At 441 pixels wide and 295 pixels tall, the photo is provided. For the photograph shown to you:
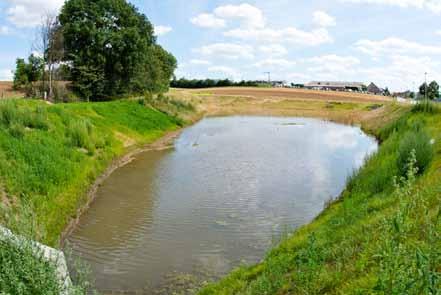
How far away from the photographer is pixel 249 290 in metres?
6.28

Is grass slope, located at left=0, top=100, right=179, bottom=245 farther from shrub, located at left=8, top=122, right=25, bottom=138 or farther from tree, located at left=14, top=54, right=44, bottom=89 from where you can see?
tree, located at left=14, top=54, right=44, bottom=89

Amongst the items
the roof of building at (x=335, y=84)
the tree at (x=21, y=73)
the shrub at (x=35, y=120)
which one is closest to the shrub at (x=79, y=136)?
the shrub at (x=35, y=120)

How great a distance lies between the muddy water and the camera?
Result: 364 inches

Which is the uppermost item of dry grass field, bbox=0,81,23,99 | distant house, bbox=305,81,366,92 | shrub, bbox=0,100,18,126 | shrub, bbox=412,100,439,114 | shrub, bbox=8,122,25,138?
distant house, bbox=305,81,366,92

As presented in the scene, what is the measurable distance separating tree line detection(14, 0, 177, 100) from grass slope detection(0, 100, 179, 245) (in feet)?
37.9

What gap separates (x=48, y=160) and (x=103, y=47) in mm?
23325

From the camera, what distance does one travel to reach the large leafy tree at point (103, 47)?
111 ft

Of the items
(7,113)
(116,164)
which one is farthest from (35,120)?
(116,164)

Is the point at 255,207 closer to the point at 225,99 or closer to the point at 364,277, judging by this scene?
the point at 364,277

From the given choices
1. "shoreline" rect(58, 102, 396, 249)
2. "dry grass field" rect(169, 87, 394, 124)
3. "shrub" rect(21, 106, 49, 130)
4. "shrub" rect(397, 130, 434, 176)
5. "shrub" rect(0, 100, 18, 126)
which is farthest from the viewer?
"dry grass field" rect(169, 87, 394, 124)

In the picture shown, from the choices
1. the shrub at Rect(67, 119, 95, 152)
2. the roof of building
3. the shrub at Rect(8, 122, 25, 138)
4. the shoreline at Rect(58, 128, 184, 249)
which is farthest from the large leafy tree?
the roof of building

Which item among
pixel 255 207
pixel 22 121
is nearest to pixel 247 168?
pixel 255 207

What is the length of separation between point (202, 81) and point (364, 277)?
101 metres

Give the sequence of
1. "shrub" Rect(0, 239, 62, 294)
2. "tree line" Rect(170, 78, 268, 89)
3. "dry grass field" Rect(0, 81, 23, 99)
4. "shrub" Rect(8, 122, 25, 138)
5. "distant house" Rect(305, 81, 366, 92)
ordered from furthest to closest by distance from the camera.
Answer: "distant house" Rect(305, 81, 366, 92) → "tree line" Rect(170, 78, 268, 89) → "dry grass field" Rect(0, 81, 23, 99) → "shrub" Rect(8, 122, 25, 138) → "shrub" Rect(0, 239, 62, 294)
